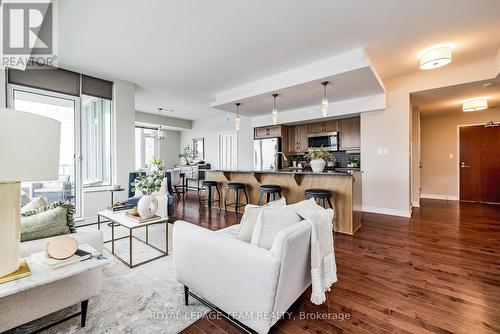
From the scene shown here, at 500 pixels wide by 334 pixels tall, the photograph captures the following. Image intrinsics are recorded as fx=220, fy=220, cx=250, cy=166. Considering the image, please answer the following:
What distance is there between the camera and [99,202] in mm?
4168

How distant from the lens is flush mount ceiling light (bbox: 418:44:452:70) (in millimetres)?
3076

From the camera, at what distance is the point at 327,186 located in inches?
144

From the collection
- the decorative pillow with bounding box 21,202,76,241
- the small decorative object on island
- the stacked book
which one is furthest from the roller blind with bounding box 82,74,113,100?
the stacked book

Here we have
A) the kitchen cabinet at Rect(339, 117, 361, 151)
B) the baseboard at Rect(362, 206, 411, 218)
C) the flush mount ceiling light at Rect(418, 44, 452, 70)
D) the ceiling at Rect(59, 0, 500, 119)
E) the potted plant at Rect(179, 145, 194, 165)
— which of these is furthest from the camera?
the potted plant at Rect(179, 145, 194, 165)

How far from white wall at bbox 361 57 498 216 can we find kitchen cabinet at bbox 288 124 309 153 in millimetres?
1545

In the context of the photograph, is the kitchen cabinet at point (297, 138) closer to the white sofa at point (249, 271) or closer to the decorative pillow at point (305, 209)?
the decorative pillow at point (305, 209)

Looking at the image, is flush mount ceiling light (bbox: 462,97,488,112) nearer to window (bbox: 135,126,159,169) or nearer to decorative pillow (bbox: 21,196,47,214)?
decorative pillow (bbox: 21,196,47,214)

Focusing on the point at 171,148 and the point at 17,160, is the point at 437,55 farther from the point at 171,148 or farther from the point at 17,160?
the point at 171,148

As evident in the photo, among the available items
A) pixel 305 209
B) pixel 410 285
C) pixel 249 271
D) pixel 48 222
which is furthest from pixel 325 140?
pixel 48 222

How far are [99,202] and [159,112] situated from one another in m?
4.11

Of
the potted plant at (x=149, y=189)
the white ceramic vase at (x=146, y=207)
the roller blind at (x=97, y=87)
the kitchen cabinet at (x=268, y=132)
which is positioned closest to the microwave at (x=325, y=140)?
the kitchen cabinet at (x=268, y=132)

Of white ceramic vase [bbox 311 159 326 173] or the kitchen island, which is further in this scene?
white ceramic vase [bbox 311 159 326 173]

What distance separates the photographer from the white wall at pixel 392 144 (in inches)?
161

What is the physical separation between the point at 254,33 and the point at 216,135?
5.63m
